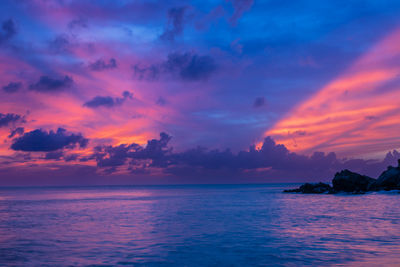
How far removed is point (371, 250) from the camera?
73.0ft

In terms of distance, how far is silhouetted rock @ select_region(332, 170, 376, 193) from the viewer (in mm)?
102625

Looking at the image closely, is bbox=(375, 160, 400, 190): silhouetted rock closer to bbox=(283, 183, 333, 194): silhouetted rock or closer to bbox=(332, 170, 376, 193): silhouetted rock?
bbox=(332, 170, 376, 193): silhouetted rock

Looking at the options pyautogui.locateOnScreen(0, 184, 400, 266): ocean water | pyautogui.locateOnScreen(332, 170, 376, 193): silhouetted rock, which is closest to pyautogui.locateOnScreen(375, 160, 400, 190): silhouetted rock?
pyautogui.locateOnScreen(332, 170, 376, 193): silhouetted rock

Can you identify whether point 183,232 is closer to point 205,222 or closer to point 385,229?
point 205,222

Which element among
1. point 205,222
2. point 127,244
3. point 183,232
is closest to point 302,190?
point 205,222

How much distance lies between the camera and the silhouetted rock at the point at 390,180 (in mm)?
93812

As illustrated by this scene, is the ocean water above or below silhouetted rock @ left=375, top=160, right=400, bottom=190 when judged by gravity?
below

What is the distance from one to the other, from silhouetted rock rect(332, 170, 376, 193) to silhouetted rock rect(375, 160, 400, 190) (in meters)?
4.18

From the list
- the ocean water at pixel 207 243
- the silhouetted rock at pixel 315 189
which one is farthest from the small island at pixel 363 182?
the ocean water at pixel 207 243

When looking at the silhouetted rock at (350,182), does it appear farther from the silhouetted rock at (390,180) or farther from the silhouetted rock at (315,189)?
the silhouetted rock at (315,189)

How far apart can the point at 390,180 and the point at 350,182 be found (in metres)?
11.7

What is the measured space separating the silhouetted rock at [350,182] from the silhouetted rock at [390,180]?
165 inches

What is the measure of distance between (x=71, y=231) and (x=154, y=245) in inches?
498

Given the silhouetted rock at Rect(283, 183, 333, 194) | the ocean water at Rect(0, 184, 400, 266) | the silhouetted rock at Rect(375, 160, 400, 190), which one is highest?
the silhouetted rock at Rect(375, 160, 400, 190)
